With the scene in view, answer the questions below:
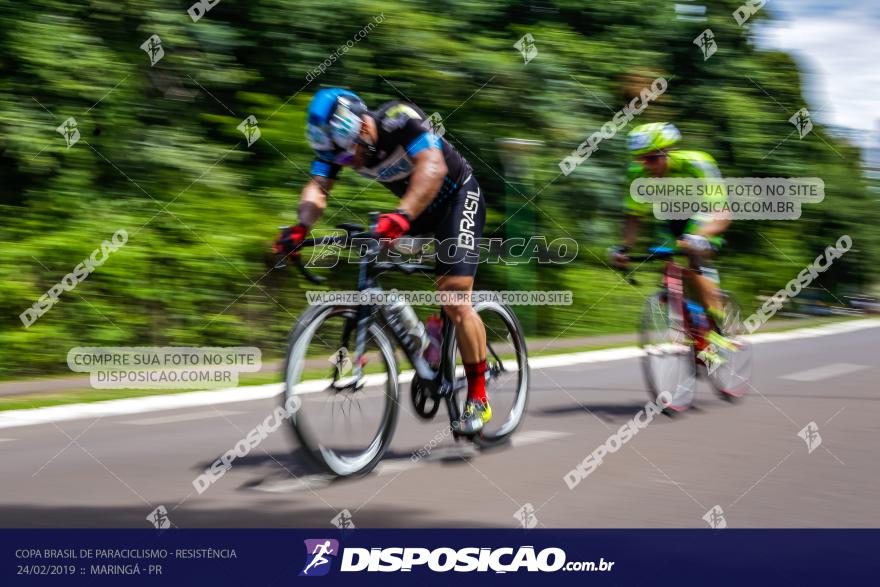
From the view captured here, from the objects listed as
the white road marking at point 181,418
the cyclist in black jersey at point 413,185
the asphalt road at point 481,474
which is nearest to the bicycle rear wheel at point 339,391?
the asphalt road at point 481,474

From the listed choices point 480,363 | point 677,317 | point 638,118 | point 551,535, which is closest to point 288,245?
point 480,363

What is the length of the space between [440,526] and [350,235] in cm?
135

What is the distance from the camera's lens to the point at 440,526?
4980 millimetres

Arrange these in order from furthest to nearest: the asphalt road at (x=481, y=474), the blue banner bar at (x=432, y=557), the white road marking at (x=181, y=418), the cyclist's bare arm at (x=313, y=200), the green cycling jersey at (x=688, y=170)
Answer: the green cycling jersey at (x=688, y=170)
the white road marking at (x=181, y=418)
the cyclist's bare arm at (x=313, y=200)
the asphalt road at (x=481, y=474)
the blue banner bar at (x=432, y=557)

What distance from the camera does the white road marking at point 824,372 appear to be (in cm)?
1055

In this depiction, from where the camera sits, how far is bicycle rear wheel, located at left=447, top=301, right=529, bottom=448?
258 inches

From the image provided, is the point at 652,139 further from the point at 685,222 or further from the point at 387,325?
the point at 387,325

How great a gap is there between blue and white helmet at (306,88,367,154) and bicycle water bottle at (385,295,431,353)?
822 mm

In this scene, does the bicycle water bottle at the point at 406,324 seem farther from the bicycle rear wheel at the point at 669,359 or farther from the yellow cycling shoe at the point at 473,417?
the bicycle rear wheel at the point at 669,359

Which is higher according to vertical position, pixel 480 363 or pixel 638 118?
pixel 638 118

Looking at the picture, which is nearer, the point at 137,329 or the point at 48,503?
the point at 48,503

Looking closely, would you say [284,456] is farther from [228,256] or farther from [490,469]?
[228,256]

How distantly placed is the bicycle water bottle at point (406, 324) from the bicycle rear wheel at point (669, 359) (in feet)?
8.88

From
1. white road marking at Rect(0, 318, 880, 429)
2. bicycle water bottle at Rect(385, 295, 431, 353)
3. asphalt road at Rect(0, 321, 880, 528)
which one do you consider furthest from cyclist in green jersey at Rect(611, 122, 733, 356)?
white road marking at Rect(0, 318, 880, 429)
